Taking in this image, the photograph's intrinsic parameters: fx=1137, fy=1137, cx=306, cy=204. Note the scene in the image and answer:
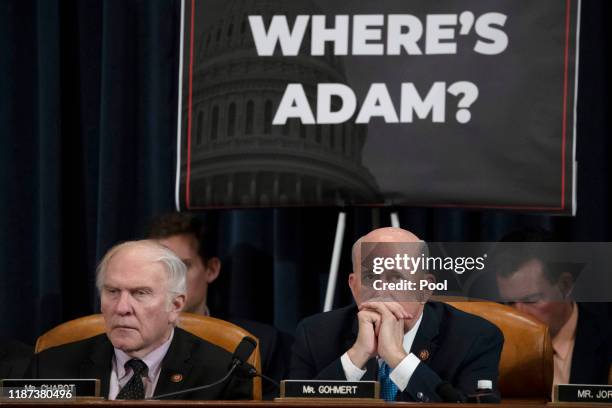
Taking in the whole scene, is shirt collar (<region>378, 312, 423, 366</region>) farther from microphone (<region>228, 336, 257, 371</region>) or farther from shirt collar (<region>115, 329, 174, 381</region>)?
shirt collar (<region>115, 329, 174, 381</region>)

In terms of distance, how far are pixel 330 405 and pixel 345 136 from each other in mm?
1781

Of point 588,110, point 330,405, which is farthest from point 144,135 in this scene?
point 330,405

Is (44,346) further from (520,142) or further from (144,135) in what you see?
(520,142)

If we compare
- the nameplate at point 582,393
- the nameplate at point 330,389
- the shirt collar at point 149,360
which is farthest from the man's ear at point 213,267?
the nameplate at point 582,393

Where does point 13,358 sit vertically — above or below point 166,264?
below

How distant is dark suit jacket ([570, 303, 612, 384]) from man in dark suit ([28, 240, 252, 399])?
124cm

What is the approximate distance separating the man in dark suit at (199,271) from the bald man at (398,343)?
1.00 m

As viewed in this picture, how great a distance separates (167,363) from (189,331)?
11.4 inches

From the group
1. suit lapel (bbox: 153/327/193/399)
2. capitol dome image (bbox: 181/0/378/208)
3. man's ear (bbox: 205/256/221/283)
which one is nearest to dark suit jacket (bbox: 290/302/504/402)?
suit lapel (bbox: 153/327/193/399)

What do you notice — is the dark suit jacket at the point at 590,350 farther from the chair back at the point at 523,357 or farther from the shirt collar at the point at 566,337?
the chair back at the point at 523,357

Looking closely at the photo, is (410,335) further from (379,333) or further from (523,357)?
(523,357)

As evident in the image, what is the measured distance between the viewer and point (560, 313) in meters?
3.72

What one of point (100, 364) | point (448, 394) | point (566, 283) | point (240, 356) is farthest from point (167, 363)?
point (566, 283)

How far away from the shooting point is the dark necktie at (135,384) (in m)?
3.09
